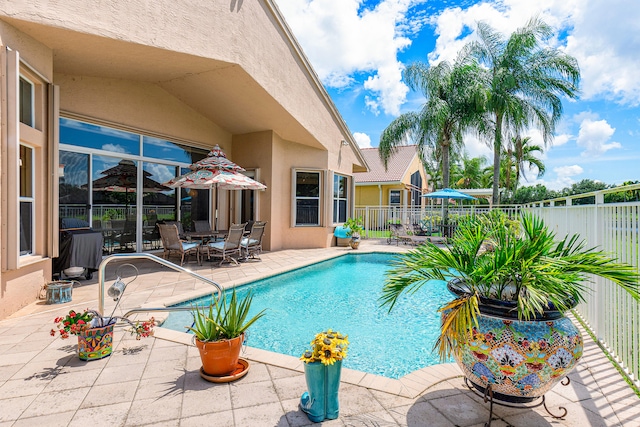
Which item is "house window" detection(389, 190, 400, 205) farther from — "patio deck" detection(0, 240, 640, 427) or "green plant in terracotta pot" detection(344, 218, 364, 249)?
"patio deck" detection(0, 240, 640, 427)

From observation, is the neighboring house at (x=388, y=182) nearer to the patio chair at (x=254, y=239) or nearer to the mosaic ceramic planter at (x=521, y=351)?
the patio chair at (x=254, y=239)

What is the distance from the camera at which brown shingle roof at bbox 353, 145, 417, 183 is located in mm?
20891

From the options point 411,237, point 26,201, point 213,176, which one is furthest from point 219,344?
point 411,237

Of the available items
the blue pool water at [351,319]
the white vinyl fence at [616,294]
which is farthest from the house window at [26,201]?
the white vinyl fence at [616,294]

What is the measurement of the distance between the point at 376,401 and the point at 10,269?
15.6 feet

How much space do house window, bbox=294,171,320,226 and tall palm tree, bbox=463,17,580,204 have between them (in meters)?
8.76

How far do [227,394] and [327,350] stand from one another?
99 cm

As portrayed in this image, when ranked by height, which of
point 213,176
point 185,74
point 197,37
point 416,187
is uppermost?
point 197,37

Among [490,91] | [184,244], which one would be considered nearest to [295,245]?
[184,244]

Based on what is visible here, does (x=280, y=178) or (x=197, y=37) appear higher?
(x=197, y=37)

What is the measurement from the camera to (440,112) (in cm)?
1458

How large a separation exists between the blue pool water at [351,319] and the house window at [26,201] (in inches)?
91.9

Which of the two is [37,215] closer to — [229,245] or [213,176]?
[213,176]

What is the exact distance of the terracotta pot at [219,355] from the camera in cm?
271
